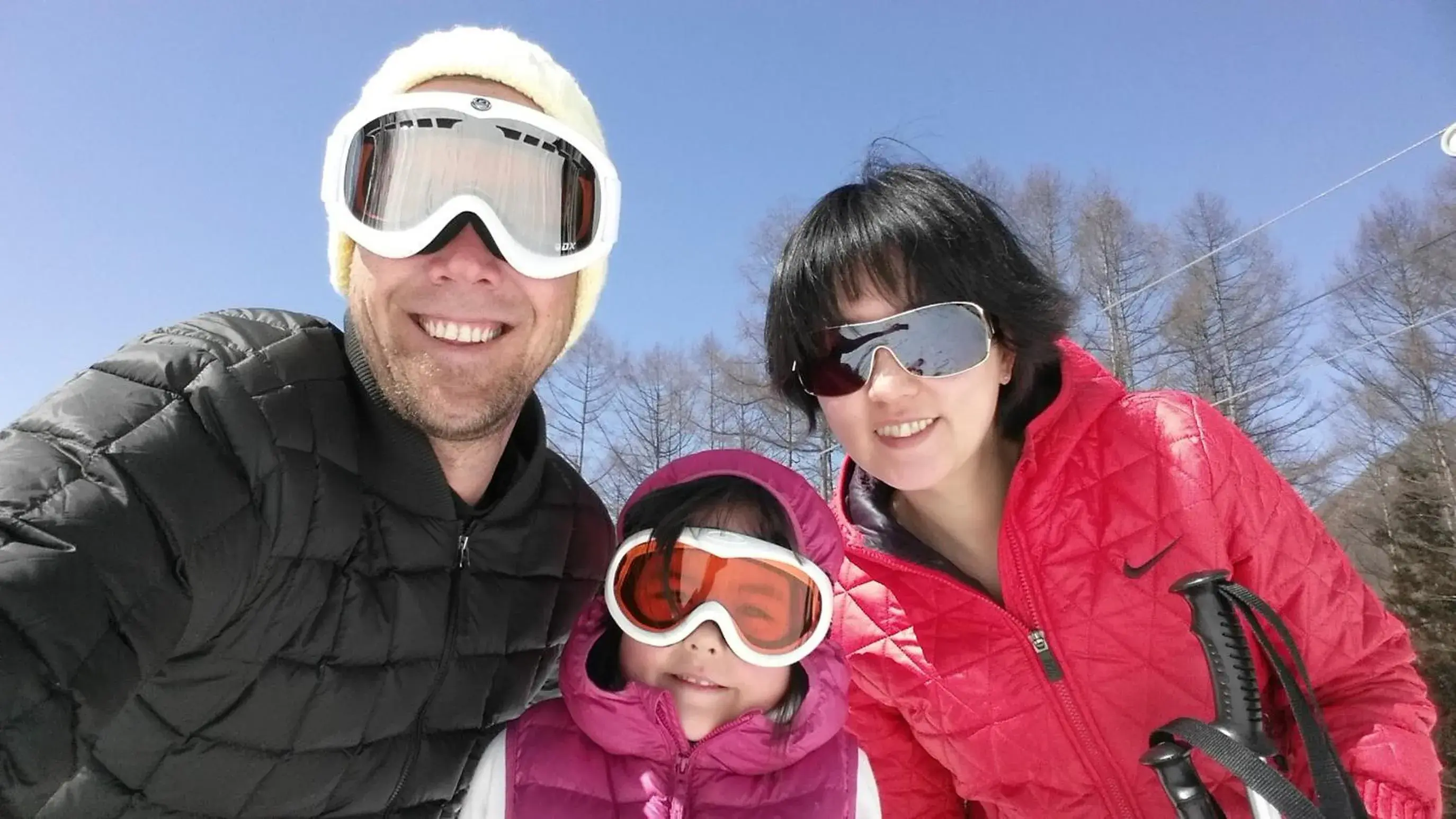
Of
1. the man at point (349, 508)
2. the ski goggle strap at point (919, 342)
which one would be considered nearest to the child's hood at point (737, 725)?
the man at point (349, 508)

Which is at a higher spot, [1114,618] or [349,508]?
[349,508]

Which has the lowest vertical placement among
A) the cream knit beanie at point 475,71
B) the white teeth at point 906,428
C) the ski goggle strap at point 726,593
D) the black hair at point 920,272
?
the ski goggle strap at point 726,593

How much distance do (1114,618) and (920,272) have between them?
102 cm

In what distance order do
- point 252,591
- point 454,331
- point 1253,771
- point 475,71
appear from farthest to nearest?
1. point 475,71
2. point 454,331
3. point 1253,771
4. point 252,591

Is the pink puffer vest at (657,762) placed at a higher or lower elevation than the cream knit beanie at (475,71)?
lower

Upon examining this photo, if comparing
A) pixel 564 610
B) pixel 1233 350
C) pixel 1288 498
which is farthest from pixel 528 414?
pixel 1233 350

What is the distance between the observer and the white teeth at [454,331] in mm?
1754

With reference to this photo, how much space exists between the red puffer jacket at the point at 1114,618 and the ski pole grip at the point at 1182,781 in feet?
0.92

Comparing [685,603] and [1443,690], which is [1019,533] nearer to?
[685,603]

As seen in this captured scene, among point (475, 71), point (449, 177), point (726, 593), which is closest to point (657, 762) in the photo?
point (726, 593)

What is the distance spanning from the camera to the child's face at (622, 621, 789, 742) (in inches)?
69.7

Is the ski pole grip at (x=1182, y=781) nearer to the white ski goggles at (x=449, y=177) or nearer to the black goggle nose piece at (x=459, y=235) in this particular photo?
the white ski goggles at (x=449, y=177)

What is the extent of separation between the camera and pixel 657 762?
1646 millimetres

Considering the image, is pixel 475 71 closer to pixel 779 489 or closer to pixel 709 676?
pixel 779 489
